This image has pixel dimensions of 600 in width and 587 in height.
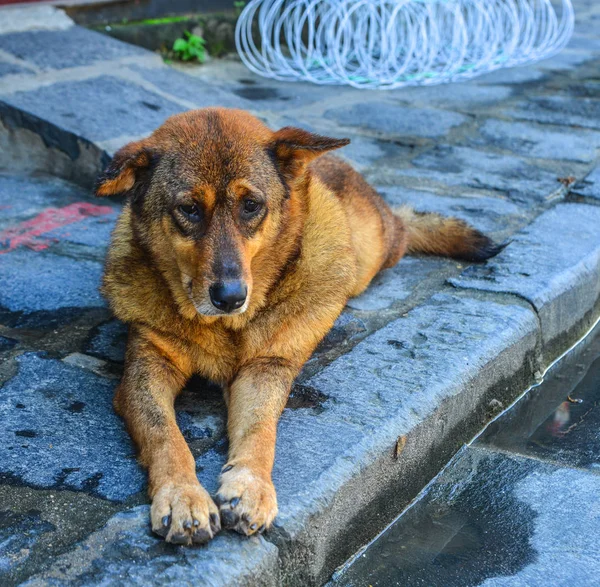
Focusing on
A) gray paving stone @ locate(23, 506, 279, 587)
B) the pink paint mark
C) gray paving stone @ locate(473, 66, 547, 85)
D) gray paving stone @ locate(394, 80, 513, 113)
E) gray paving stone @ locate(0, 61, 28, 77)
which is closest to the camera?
gray paving stone @ locate(23, 506, 279, 587)

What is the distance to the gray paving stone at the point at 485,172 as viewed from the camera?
5234 mm

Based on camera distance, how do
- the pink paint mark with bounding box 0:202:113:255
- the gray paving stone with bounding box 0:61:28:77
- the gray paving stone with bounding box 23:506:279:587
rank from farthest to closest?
the gray paving stone with bounding box 0:61:28:77 < the pink paint mark with bounding box 0:202:113:255 < the gray paving stone with bounding box 23:506:279:587

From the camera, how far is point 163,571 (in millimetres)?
2195

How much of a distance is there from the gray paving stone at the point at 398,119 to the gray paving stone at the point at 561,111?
0.56m

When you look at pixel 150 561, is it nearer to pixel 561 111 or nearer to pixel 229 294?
pixel 229 294

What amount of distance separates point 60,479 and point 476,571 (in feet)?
4.36

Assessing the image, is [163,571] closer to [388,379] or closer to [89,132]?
[388,379]

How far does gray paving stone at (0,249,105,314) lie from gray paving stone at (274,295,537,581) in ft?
4.42

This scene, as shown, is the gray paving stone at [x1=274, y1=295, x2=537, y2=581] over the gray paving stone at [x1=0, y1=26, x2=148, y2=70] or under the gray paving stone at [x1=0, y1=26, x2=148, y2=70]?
under

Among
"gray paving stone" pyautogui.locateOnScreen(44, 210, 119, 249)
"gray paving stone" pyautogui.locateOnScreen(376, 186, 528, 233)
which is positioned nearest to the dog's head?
"gray paving stone" pyautogui.locateOnScreen(44, 210, 119, 249)

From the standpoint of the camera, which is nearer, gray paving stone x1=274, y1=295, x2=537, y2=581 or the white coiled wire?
gray paving stone x1=274, y1=295, x2=537, y2=581

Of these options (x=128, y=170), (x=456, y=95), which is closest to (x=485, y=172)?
(x=456, y=95)

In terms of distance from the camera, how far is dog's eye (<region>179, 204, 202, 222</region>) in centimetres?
300

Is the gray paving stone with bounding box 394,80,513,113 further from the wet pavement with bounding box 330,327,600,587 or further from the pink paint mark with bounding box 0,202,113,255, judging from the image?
the wet pavement with bounding box 330,327,600,587
